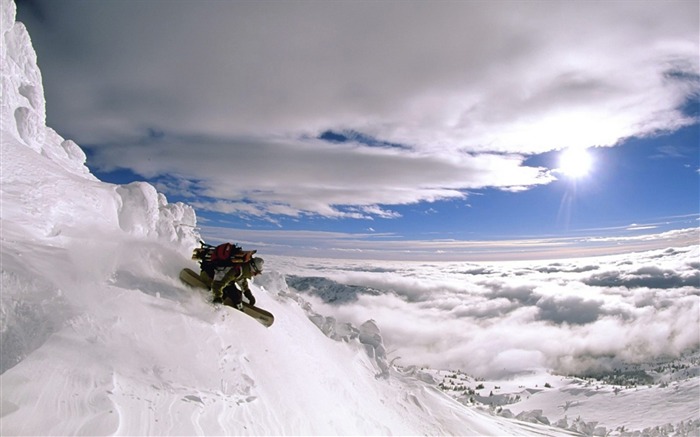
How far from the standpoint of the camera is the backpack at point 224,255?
41.2 ft

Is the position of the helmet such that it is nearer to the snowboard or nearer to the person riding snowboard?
the person riding snowboard

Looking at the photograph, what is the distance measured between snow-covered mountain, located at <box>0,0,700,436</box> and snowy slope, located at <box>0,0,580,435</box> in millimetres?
35

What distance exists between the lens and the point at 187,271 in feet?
42.7

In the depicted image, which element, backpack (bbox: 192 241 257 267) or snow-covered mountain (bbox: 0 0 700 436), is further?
backpack (bbox: 192 241 257 267)

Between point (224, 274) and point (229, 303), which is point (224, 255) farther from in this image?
point (229, 303)

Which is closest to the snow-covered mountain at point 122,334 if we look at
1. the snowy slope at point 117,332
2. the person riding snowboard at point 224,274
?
the snowy slope at point 117,332

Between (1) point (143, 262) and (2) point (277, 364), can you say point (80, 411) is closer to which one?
(1) point (143, 262)

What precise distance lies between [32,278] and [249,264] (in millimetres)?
5692

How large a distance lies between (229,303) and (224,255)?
2187 mm

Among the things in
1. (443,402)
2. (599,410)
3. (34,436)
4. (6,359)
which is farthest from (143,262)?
(599,410)

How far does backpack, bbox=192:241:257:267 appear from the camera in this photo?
1257cm

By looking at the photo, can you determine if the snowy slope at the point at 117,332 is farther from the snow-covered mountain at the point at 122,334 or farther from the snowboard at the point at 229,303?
the snowboard at the point at 229,303

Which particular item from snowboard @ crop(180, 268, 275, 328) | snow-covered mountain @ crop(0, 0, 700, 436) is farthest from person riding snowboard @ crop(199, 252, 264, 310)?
snow-covered mountain @ crop(0, 0, 700, 436)

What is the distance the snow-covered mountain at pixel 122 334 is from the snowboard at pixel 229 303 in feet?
0.84
